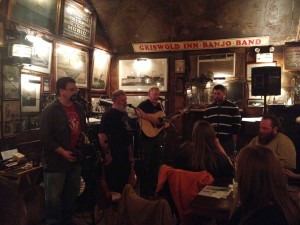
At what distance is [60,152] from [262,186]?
2.42 m

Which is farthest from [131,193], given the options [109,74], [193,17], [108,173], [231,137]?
[109,74]

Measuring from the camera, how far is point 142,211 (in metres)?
2.09

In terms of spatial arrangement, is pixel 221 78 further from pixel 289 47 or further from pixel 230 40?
pixel 289 47

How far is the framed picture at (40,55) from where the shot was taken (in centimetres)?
504

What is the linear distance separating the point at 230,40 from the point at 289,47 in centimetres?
117

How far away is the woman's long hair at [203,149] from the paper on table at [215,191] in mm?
260

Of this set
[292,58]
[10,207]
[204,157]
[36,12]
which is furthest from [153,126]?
[10,207]

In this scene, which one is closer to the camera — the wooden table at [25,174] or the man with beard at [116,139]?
the wooden table at [25,174]

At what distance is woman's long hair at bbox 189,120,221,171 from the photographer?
3.07m

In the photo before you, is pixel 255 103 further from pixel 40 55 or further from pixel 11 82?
pixel 11 82

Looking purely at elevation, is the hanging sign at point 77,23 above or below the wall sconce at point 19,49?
above

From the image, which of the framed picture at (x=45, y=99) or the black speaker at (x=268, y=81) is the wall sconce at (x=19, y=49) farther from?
the black speaker at (x=268, y=81)

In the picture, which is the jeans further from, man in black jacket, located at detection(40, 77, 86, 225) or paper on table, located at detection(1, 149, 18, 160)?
paper on table, located at detection(1, 149, 18, 160)

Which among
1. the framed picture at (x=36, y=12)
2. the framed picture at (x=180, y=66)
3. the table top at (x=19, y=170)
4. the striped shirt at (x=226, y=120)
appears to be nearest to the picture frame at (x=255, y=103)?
the framed picture at (x=180, y=66)
